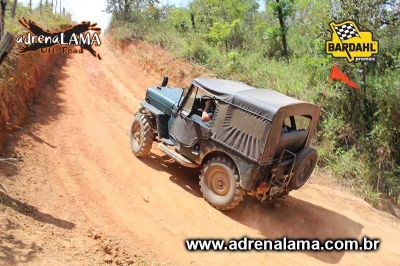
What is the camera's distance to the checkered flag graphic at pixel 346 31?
9783 mm

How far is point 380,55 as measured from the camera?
34.1ft

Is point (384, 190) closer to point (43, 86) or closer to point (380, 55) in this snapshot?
point (380, 55)

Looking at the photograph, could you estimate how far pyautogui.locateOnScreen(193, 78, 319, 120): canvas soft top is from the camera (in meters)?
5.99

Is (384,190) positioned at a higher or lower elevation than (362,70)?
lower

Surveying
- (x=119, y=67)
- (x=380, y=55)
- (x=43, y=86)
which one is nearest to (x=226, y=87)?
(x=380, y=55)

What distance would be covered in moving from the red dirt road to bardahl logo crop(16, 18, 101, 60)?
3215mm

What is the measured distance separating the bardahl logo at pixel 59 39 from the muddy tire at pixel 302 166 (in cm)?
817

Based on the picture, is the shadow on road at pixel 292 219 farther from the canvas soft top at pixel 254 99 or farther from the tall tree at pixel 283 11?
the tall tree at pixel 283 11

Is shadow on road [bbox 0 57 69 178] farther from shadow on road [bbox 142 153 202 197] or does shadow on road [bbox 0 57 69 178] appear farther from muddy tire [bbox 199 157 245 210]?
muddy tire [bbox 199 157 245 210]

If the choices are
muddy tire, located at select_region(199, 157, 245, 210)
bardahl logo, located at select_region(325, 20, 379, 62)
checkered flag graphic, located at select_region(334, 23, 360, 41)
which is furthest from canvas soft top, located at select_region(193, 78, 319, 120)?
checkered flag graphic, located at select_region(334, 23, 360, 41)

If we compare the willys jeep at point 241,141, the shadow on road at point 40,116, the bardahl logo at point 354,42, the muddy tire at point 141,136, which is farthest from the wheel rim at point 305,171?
the shadow on road at point 40,116

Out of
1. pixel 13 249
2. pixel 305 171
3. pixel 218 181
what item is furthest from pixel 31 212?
pixel 305 171

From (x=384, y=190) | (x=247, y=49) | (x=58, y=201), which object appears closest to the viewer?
(x=58, y=201)

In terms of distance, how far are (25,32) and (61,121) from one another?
4152mm
